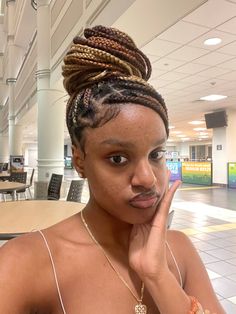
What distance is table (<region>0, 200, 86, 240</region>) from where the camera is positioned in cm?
184

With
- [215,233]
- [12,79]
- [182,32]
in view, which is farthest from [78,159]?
[12,79]

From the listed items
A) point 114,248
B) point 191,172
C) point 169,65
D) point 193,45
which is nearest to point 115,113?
point 114,248

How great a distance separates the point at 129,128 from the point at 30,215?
1.78m

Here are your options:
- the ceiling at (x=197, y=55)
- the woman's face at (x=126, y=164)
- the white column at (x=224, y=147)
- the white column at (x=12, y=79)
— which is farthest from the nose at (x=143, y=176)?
the white column at (x=12, y=79)

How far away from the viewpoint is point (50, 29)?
6.36 metres

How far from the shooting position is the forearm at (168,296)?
600mm

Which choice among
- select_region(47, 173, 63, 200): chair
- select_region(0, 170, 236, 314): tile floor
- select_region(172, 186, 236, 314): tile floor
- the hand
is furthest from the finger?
select_region(47, 173, 63, 200): chair

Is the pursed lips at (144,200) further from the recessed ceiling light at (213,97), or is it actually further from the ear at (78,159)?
the recessed ceiling light at (213,97)

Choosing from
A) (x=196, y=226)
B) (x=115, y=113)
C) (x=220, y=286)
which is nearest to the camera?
(x=115, y=113)

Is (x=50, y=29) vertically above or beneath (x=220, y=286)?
above

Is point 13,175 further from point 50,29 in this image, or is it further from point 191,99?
point 191,99

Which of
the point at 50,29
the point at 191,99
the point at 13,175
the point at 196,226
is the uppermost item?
the point at 50,29

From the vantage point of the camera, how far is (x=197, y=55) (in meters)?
4.96

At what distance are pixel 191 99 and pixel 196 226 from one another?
4.51 metres
